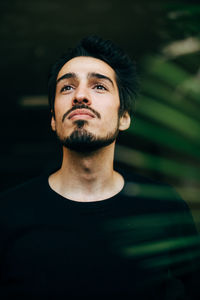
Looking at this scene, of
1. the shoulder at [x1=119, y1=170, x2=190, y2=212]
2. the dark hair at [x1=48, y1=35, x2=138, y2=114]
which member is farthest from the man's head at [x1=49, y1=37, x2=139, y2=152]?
the shoulder at [x1=119, y1=170, x2=190, y2=212]

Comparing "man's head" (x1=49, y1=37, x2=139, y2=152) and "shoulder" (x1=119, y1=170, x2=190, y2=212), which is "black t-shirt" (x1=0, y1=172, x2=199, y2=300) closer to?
"shoulder" (x1=119, y1=170, x2=190, y2=212)

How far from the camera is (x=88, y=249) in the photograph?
88 cm

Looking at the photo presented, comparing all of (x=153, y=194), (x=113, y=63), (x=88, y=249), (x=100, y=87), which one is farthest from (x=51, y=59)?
(x=88, y=249)

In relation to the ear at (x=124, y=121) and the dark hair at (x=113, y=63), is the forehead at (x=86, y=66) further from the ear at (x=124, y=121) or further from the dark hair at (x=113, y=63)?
the ear at (x=124, y=121)

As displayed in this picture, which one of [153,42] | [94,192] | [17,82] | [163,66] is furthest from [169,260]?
[17,82]

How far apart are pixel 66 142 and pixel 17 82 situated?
121cm

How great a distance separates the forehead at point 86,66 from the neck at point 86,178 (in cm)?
34

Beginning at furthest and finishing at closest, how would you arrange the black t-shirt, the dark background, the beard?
the dark background → the beard → the black t-shirt

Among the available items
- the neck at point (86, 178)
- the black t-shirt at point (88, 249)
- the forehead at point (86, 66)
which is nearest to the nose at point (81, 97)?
the forehead at point (86, 66)

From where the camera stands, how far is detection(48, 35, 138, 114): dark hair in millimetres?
1184

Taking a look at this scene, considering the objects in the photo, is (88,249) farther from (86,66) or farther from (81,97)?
(86,66)

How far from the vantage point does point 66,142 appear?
1011 mm

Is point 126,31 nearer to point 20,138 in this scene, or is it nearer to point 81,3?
point 81,3

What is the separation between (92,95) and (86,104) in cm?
6
